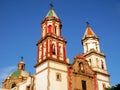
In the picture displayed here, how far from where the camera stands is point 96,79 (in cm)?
3738

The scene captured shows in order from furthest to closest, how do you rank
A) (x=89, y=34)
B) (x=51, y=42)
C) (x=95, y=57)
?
(x=89, y=34), (x=95, y=57), (x=51, y=42)

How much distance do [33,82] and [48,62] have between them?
437 centimetres

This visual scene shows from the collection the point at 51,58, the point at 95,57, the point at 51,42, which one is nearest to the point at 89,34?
the point at 95,57

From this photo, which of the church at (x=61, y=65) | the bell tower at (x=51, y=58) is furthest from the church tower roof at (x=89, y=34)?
the bell tower at (x=51, y=58)

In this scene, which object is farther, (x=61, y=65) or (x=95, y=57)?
(x=95, y=57)

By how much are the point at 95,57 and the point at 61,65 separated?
8.04 meters

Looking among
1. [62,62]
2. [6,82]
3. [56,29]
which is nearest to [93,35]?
[56,29]

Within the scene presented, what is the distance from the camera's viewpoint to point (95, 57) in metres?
40.0

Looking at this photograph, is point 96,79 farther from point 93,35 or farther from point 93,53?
point 93,35

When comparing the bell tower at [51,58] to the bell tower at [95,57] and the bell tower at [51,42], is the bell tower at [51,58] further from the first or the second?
the bell tower at [95,57]

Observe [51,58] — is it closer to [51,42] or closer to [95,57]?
[51,42]

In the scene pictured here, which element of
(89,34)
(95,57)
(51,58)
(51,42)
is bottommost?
(51,58)

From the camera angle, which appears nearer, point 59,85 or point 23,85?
point 59,85

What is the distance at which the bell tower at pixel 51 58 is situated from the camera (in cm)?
3250
